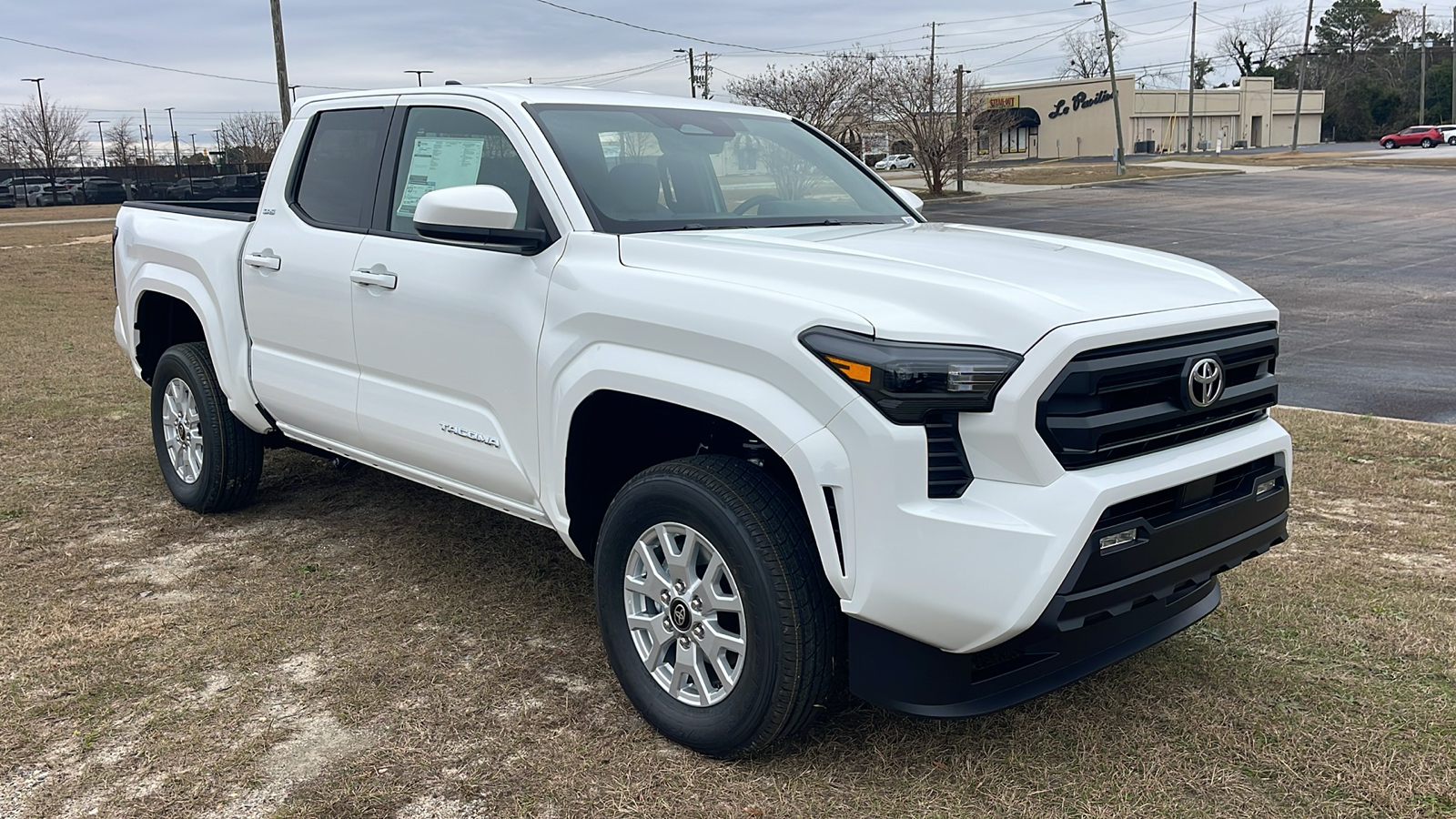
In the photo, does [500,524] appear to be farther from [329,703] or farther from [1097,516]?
[1097,516]

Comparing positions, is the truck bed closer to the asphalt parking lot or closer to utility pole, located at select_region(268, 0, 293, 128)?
the asphalt parking lot

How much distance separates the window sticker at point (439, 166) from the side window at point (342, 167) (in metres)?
0.21

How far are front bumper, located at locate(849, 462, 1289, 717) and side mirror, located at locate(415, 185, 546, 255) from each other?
1.57 metres

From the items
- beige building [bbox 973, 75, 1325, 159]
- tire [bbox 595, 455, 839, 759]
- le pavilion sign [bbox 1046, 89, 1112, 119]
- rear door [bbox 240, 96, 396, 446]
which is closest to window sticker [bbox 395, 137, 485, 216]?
rear door [bbox 240, 96, 396, 446]

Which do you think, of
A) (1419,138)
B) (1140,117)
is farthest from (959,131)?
(1140,117)

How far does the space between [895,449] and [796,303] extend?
476mm

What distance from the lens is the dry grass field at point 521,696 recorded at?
3133 mm

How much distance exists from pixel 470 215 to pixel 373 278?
896mm

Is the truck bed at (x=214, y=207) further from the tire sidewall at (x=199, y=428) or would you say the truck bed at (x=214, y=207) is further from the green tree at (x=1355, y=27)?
the green tree at (x=1355, y=27)

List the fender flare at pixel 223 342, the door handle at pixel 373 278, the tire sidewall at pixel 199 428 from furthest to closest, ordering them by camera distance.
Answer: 1. the tire sidewall at pixel 199 428
2. the fender flare at pixel 223 342
3. the door handle at pixel 373 278

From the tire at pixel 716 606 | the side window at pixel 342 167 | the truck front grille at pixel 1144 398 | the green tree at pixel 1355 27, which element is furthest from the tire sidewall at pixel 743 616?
the green tree at pixel 1355 27

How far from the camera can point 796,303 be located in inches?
116

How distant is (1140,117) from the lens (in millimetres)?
82438

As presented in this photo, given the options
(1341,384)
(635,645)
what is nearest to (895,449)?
(635,645)
